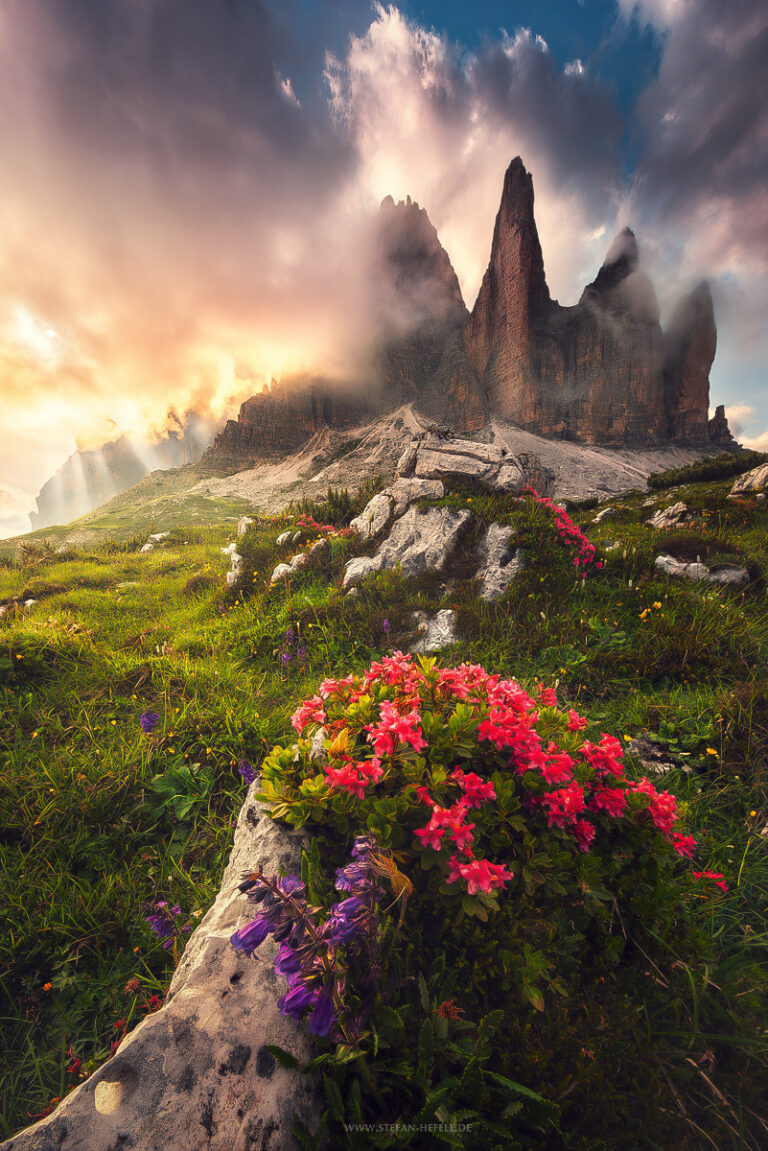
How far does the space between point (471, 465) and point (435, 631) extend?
5.13 meters

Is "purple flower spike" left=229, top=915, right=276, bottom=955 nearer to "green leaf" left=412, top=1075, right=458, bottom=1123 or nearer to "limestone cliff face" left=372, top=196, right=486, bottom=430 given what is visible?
"green leaf" left=412, top=1075, right=458, bottom=1123

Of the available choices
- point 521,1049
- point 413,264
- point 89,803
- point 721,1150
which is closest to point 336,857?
point 521,1049

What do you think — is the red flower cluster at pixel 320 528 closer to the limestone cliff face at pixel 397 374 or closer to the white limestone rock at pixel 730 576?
the white limestone rock at pixel 730 576

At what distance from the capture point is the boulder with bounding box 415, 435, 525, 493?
8.68 meters

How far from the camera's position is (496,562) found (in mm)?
6594

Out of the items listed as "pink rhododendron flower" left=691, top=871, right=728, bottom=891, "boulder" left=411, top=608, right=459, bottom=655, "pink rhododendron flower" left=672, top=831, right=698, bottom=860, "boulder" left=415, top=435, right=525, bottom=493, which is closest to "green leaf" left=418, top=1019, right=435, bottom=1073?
"pink rhododendron flower" left=672, top=831, right=698, bottom=860

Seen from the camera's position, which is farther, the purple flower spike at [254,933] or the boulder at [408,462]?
the boulder at [408,462]

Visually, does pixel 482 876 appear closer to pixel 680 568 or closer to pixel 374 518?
pixel 680 568

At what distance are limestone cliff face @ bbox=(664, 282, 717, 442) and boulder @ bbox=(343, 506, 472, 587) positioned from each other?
355ft

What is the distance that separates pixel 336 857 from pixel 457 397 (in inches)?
4107

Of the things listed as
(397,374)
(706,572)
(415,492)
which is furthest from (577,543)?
(397,374)

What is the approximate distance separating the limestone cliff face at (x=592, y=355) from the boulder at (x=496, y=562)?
91.1 m

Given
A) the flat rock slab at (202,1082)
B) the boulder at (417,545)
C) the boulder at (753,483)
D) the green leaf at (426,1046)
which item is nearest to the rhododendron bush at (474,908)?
the green leaf at (426,1046)

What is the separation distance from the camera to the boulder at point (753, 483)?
961 cm
